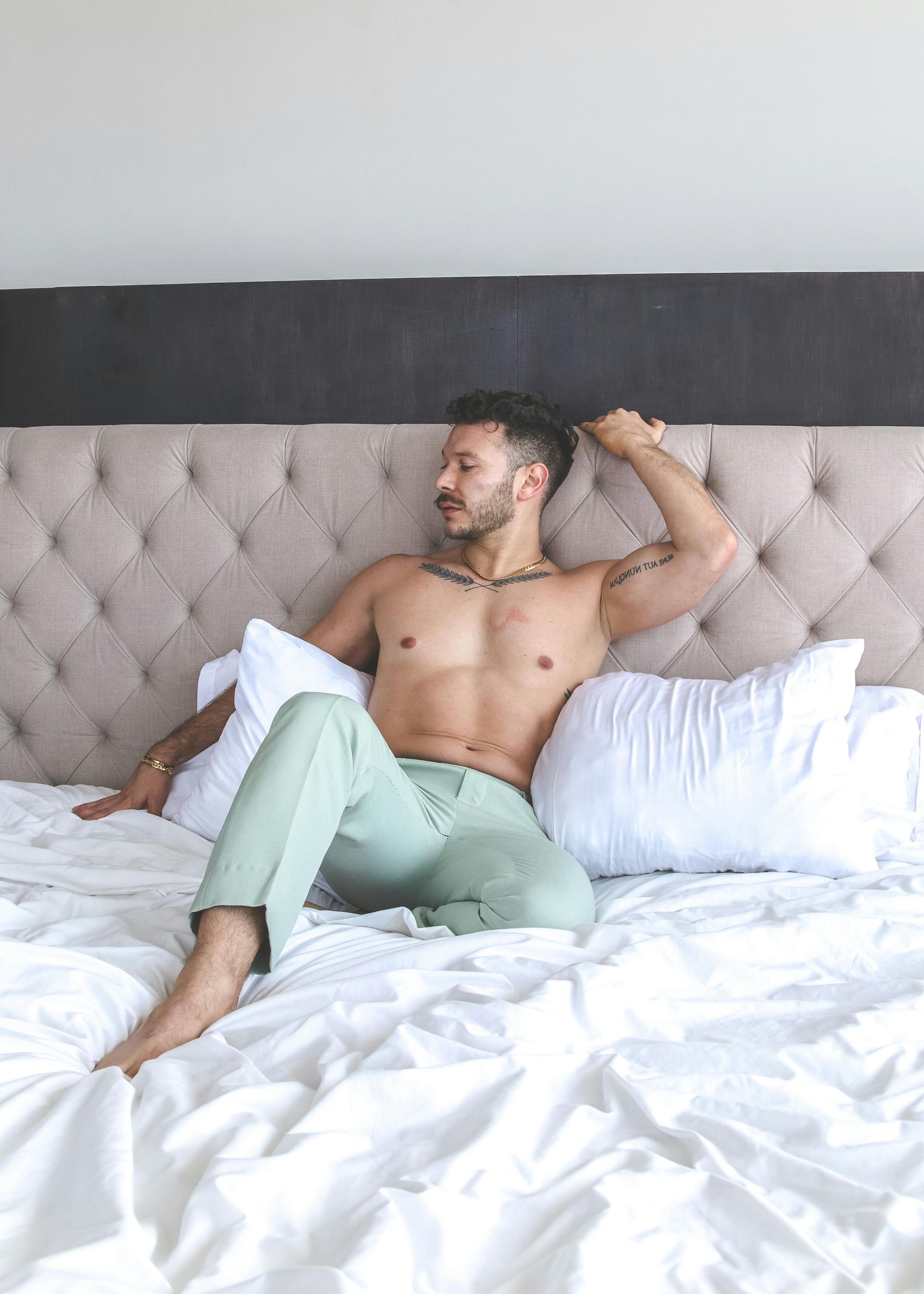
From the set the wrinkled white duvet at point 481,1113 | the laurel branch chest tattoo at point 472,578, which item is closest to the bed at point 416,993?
the wrinkled white duvet at point 481,1113

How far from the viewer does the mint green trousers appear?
1147mm

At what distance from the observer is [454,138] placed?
88.1 inches

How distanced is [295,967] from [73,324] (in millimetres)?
1791

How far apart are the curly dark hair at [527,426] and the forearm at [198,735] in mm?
719

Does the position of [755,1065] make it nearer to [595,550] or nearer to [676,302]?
[595,550]

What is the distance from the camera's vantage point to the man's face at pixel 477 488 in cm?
188

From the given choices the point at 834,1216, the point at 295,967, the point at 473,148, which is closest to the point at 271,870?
the point at 295,967

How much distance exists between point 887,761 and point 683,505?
0.58 m

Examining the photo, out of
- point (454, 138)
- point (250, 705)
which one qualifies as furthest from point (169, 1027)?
point (454, 138)

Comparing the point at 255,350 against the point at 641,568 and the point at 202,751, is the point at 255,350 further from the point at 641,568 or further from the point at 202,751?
the point at 641,568

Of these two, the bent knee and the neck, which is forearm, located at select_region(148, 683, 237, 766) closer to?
the neck

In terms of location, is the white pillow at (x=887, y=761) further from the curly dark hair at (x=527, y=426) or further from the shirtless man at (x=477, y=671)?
the curly dark hair at (x=527, y=426)

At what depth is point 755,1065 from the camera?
0.90 m

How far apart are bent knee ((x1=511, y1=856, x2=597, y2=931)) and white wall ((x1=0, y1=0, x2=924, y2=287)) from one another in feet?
4.80
